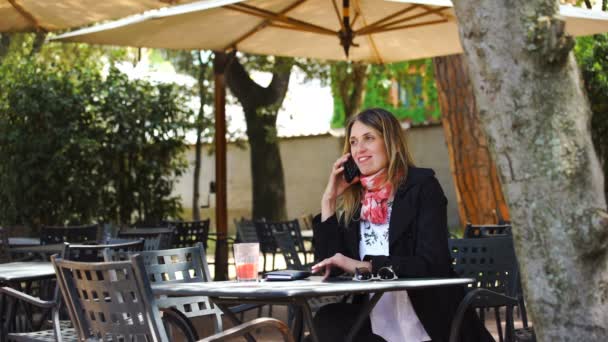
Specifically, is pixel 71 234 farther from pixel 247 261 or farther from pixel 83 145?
pixel 83 145

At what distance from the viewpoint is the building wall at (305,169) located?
1118 inches

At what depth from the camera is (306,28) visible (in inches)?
427

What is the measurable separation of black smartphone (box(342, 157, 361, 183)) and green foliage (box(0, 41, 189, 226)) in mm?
7955

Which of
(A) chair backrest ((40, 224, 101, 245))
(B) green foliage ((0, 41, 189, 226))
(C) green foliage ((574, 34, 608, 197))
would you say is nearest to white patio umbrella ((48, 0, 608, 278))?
(B) green foliage ((0, 41, 189, 226))

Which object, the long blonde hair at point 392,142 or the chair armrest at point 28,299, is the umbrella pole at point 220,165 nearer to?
the chair armrest at point 28,299

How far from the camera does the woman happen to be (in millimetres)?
4633

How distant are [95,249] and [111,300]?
1.47 meters

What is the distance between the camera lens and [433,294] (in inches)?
182

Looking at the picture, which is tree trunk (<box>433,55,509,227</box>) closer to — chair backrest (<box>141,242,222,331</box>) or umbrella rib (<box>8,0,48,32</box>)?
umbrella rib (<box>8,0,48,32</box>)

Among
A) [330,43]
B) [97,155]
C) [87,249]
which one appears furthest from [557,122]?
[97,155]

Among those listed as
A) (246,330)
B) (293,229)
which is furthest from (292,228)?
(246,330)

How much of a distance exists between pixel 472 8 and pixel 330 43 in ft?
27.5

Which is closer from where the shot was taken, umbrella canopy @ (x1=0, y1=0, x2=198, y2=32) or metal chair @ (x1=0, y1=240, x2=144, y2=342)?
metal chair @ (x1=0, y1=240, x2=144, y2=342)

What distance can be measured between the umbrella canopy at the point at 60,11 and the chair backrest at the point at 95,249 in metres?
4.58
